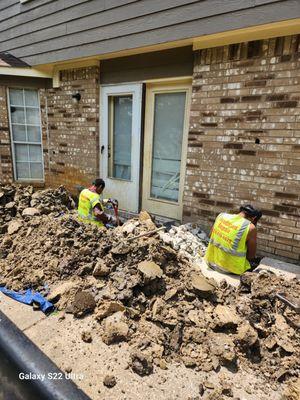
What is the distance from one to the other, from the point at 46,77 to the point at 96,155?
2.31 m

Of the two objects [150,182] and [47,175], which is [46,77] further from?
[150,182]

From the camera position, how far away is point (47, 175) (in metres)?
6.93

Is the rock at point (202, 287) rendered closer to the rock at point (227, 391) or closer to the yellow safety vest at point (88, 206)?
the rock at point (227, 391)

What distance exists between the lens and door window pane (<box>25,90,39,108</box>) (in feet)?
21.9

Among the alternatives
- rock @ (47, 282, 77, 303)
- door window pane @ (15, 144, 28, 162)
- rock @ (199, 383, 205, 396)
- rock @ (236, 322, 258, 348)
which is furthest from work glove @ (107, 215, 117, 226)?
door window pane @ (15, 144, 28, 162)

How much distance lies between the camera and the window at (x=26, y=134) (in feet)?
21.9

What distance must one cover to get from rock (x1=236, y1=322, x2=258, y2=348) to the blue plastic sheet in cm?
165

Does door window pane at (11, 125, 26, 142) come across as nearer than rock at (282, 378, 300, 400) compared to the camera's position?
No

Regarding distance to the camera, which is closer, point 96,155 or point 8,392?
point 8,392

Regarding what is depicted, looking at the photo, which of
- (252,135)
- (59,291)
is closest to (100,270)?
(59,291)

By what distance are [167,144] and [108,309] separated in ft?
10.6

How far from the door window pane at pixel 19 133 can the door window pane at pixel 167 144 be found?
3.68m

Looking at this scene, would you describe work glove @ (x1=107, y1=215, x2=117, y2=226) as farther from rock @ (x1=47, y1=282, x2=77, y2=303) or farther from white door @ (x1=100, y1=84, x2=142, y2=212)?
rock @ (x1=47, y1=282, x2=77, y2=303)

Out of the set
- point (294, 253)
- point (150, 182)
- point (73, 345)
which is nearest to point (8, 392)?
point (73, 345)
